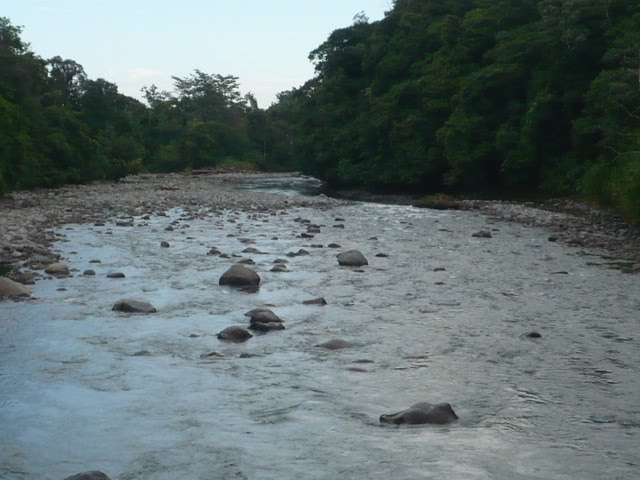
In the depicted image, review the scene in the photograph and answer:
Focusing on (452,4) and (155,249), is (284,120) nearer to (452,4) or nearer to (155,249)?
(452,4)

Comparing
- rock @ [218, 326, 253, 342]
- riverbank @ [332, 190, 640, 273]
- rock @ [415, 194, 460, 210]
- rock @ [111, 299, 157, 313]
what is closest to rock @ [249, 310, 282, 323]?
rock @ [218, 326, 253, 342]

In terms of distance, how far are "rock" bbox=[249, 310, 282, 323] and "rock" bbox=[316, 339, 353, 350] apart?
99 centimetres

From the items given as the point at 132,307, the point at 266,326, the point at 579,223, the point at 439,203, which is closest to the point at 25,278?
the point at 132,307

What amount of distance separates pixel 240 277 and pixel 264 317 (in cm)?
272

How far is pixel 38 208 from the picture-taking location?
25281 mm

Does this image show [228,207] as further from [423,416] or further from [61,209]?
[423,416]

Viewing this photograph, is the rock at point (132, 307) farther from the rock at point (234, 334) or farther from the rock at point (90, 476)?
the rock at point (90, 476)

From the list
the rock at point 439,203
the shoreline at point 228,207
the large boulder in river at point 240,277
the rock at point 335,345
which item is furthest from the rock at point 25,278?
the rock at point 439,203

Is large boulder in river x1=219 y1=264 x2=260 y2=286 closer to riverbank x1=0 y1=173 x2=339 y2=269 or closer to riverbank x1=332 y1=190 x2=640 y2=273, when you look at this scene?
riverbank x1=0 y1=173 x2=339 y2=269

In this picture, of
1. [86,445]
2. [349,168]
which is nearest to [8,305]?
[86,445]

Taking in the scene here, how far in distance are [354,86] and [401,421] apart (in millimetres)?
43510

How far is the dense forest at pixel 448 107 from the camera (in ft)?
87.8

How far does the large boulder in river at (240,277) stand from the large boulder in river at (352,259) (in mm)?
2545

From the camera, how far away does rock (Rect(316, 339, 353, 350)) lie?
7.48 meters
